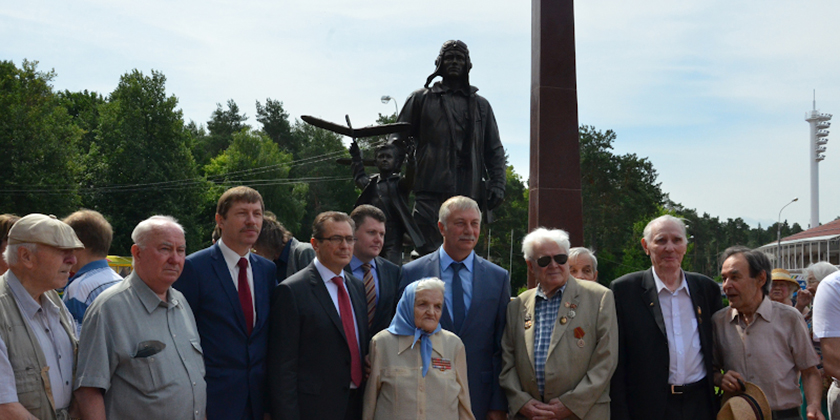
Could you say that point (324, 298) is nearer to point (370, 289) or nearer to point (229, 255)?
point (229, 255)

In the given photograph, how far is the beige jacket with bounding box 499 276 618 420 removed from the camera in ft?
13.6

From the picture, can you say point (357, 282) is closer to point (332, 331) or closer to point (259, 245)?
point (332, 331)

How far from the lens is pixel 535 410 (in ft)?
13.6

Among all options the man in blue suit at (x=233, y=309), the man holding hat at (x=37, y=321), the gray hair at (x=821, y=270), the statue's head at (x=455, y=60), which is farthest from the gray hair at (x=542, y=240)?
the statue's head at (x=455, y=60)

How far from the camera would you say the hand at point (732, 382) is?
13.9 ft

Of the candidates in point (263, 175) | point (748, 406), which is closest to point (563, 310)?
point (748, 406)

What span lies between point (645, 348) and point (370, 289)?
1.87 m

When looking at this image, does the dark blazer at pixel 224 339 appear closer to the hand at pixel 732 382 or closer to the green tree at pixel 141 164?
the hand at pixel 732 382

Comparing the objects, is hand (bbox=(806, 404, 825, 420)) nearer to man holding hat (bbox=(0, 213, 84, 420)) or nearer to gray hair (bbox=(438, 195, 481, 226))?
gray hair (bbox=(438, 195, 481, 226))

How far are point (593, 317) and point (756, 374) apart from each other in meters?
1.06

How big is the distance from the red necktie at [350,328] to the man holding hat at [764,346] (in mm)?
2234

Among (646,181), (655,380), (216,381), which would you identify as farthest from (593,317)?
(646,181)

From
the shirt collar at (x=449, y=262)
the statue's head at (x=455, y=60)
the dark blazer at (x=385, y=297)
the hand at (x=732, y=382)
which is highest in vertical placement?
the statue's head at (x=455, y=60)

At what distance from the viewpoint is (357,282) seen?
14.8 ft
